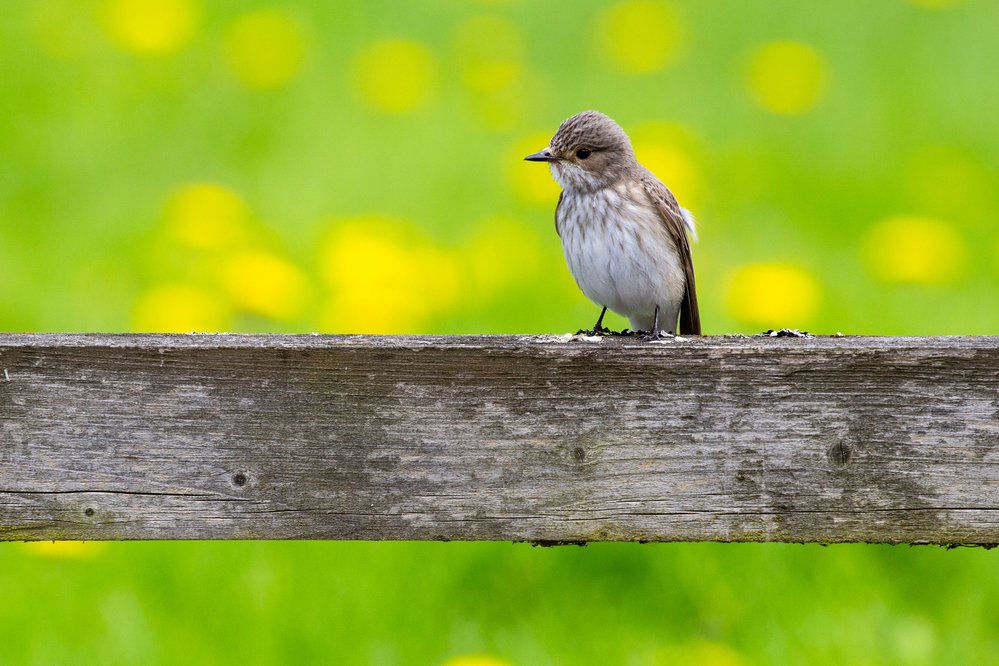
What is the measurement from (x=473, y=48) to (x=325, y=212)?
178 centimetres

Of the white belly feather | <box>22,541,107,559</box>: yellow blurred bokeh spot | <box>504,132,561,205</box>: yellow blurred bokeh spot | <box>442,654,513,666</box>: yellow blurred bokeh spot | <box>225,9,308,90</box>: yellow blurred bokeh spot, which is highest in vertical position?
<box>225,9,308,90</box>: yellow blurred bokeh spot

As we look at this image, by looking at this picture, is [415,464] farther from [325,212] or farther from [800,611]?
[325,212]

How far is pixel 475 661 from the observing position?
3932 mm

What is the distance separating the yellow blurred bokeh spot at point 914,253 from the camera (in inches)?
245

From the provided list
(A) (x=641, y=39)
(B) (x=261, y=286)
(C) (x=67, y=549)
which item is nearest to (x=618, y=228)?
(B) (x=261, y=286)

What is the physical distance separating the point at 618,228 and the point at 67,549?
2.25m

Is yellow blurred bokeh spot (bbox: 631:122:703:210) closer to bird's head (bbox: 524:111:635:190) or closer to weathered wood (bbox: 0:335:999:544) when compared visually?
bird's head (bbox: 524:111:635:190)

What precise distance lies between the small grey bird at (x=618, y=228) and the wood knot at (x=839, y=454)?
92.0 inches

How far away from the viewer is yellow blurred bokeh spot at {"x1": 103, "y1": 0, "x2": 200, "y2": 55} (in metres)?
7.86

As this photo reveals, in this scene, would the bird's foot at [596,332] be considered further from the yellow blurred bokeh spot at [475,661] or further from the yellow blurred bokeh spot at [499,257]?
the yellow blurred bokeh spot at [499,257]

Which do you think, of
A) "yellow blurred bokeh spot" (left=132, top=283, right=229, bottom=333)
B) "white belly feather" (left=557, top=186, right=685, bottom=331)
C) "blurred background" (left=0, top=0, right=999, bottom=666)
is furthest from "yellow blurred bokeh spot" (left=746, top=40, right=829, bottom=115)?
"yellow blurred bokeh spot" (left=132, top=283, right=229, bottom=333)

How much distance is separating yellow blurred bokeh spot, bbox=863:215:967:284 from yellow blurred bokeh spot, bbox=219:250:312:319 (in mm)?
2774

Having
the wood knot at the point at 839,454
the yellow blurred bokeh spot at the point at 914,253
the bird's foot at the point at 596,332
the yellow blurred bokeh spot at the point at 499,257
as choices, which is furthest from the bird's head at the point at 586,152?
the wood knot at the point at 839,454

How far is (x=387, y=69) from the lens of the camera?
25.0 ft
